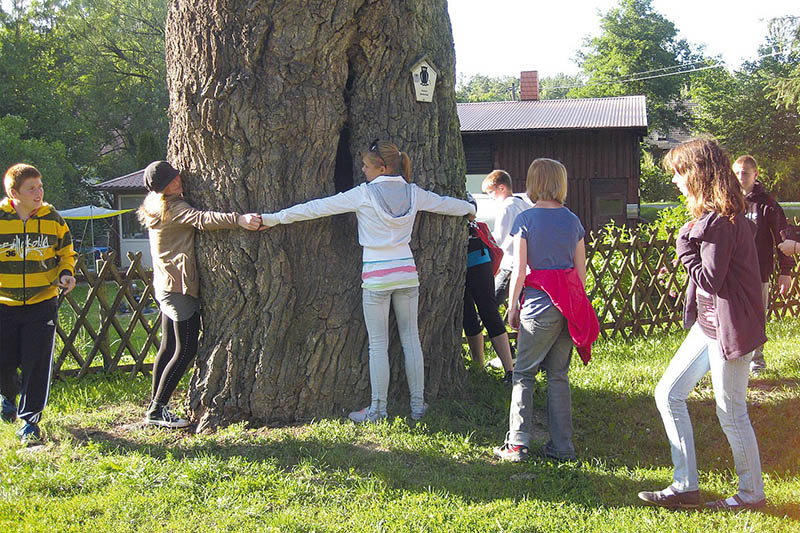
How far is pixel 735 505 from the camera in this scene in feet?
11.6

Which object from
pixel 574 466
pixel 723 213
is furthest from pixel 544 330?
pixel 723 213

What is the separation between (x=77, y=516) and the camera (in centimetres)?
357

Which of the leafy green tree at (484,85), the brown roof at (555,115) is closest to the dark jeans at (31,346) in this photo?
the brown roof at (555,115)

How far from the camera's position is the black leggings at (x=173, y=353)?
15.6 ft

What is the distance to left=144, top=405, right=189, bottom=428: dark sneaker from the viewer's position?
189 inches

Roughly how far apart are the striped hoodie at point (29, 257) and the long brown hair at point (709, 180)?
405 centimetres

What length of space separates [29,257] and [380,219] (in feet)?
7.80

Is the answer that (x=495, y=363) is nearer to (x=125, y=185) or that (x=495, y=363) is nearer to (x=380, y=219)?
(x=380, y=219)

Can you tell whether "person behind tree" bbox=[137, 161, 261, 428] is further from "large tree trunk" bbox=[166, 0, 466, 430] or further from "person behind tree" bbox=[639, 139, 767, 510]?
"person behind tree" bbox=[639, 139, 767, 510]

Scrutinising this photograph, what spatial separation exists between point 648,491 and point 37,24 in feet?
130

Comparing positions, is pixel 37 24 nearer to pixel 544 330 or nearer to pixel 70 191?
pixel 70 191

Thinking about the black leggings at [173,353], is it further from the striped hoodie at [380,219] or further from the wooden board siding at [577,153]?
the wooden board siding at [577,153]

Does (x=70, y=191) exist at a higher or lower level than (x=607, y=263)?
higher

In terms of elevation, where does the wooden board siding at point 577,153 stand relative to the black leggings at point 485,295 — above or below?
above
